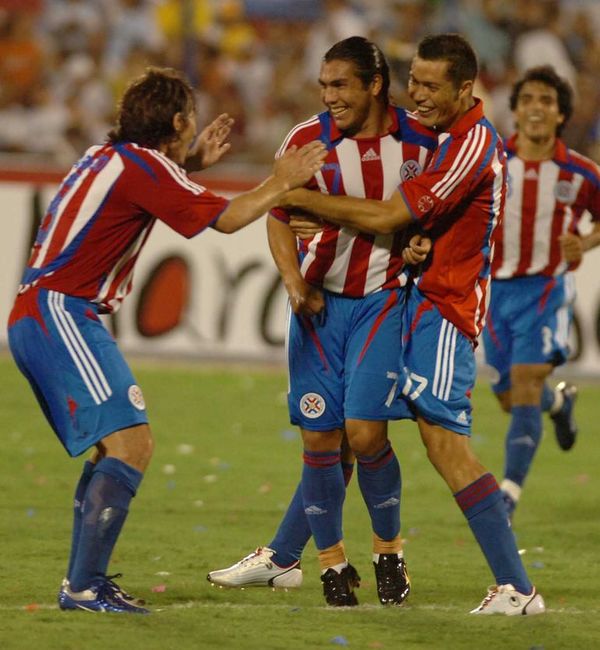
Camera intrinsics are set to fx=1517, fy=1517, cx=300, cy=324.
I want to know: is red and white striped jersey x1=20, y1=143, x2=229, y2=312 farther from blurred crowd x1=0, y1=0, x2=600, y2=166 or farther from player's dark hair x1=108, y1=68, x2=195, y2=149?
blurred crowd x1=0, y1=0, x2=600, y2=166

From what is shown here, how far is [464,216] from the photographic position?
18.5ft

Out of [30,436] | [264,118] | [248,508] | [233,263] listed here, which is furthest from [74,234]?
[264,118]

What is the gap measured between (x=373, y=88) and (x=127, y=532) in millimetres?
2683

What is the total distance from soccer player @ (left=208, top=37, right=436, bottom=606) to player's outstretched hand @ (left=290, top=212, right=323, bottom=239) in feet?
0.11

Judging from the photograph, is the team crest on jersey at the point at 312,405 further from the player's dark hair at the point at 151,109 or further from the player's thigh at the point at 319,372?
the player's dark hair at the point at 151,109

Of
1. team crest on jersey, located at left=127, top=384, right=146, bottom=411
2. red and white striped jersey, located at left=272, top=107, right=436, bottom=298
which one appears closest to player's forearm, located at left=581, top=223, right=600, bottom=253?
red and white striped jersey, located at left=272, top=107, right=436, bottom=298

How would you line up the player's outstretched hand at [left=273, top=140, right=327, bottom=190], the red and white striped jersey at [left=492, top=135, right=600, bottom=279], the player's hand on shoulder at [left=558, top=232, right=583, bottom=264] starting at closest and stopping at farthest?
the player's outstretched hand at [left=273, top=140, right=327, bottom=190], the player's hand on shoulder at [left=558, top=232, right=583, bottom=264], the red and white striped jersey at [left=492, top=135, right=600, bottom=279]

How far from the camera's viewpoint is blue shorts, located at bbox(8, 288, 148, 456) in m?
5.27

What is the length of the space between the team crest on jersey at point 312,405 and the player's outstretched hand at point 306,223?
610 mm

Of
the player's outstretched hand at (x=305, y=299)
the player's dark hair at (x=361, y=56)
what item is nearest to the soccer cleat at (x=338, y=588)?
the player's outstretched hand at (x=305, y=299)

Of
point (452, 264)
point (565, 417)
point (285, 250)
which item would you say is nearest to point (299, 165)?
point (285, 250)

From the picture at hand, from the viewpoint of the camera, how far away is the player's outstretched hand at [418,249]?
18.3 ft

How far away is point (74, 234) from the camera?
17.5ft

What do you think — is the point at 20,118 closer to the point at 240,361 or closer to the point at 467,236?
the point at 240,361
